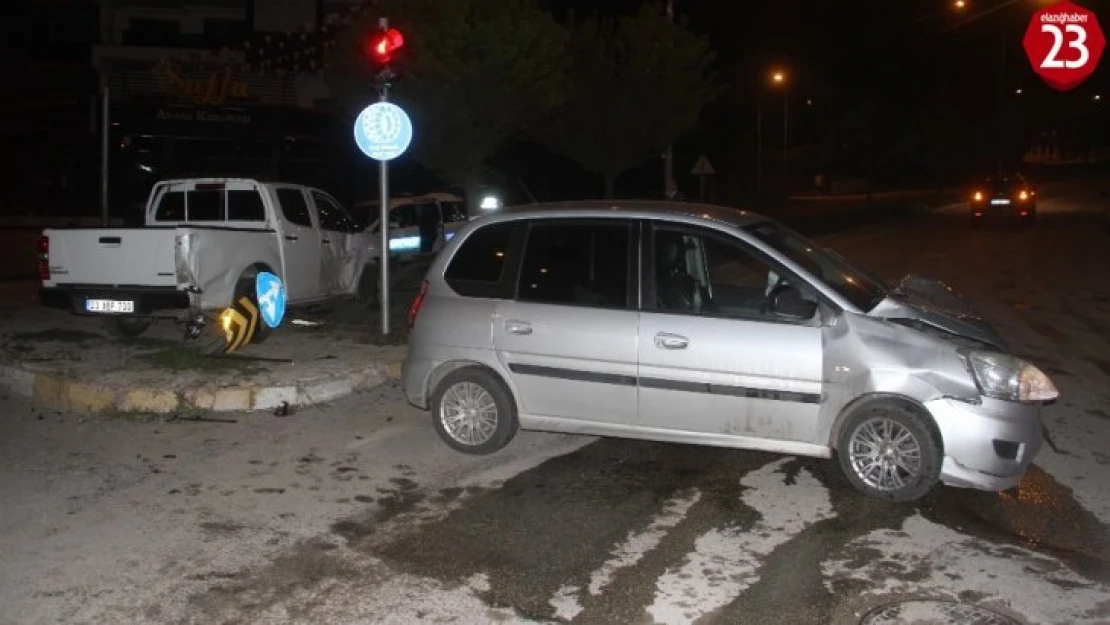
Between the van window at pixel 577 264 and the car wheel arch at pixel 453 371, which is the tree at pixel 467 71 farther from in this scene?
the van window at pixel 577 264

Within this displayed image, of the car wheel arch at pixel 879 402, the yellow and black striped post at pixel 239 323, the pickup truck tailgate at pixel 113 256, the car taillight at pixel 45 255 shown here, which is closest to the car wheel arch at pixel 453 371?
the car wheel arch at pixel 879 402

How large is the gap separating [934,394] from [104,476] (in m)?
5.17

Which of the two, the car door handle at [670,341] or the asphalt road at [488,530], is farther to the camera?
the car door handle at [670,341]

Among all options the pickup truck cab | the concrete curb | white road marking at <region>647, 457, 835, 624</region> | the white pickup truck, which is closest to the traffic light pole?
the white pickup truck

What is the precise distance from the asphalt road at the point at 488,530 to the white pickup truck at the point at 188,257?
6.67ft

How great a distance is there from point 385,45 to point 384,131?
914mm

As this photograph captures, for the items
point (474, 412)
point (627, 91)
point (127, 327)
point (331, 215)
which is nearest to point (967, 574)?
point (474, 412)

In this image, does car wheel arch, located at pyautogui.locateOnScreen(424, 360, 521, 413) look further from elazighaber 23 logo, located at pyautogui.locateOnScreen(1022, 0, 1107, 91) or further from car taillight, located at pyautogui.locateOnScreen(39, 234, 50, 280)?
elazighaber 23 logo, located at pyautogui.locateOnScreen(1022, 0, 1107, 91)

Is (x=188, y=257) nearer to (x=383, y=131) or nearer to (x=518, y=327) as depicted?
(x=383, y=131)

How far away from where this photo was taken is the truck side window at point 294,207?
41.1ft

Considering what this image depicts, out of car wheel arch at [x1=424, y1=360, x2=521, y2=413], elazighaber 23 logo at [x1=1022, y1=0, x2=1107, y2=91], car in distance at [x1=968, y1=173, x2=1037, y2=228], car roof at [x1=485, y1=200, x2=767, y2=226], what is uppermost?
elazighaber 23 logo at [x1=1022, y1=0, x2=1107, y2=91]

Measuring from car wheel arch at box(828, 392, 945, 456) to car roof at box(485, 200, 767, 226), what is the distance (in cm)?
136

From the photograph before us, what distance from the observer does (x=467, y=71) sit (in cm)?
1998

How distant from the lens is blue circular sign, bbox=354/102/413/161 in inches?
436
